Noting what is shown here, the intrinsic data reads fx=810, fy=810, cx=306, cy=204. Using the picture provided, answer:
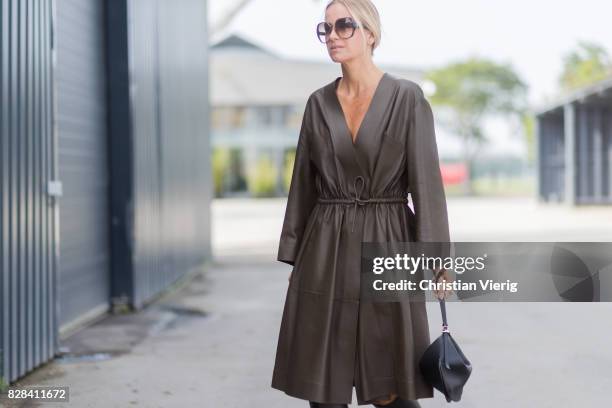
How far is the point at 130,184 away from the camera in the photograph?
7.78 m

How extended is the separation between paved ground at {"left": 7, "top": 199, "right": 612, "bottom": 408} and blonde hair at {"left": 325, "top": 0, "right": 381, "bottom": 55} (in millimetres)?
2250

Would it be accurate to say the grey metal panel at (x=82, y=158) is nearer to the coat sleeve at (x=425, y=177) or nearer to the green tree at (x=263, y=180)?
the coat sleeve at (x=425, y=177)

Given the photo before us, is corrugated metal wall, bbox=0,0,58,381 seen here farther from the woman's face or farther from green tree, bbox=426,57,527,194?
green tree, bbox=426,57,527,194

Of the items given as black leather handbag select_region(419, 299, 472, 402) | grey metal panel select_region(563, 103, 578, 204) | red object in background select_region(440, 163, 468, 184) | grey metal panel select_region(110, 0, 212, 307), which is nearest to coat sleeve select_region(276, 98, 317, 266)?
black leather handbag select_region(419, 299, 472, 402)

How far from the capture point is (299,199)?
3.05 meters

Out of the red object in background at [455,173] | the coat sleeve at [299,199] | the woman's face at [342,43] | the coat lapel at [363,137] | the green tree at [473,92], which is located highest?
the green tree at [473,92]

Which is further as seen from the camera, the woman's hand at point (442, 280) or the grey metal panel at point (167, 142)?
the grey metal panel at point (167, 142)

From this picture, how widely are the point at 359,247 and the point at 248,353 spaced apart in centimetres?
318

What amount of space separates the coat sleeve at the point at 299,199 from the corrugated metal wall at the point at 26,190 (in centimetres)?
239

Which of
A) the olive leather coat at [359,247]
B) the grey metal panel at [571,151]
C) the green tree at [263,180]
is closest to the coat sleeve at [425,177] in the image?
the olive leather coat at [359,247]

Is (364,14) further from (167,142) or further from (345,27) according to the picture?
(167,142)

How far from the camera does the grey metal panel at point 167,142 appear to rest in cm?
802

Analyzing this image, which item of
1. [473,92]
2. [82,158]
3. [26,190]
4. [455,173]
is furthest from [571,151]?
[473,92]

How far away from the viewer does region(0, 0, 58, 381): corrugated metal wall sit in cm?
479
